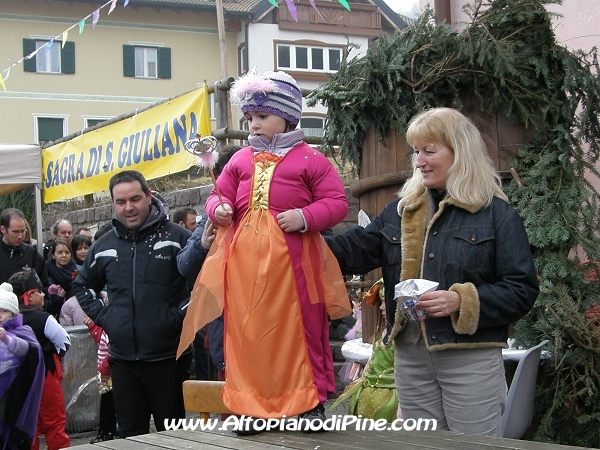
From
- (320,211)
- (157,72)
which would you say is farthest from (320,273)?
(157,72)

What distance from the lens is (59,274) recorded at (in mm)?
7699

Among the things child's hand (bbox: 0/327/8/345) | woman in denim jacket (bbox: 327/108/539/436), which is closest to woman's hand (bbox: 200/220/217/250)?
woman in denim jacket (bbox: 327/108/539/436)

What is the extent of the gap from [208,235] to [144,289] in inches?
42.5

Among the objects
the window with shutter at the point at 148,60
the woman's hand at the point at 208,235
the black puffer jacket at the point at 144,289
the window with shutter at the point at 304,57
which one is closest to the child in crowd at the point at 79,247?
the black puffer jacket at the point at 144,289

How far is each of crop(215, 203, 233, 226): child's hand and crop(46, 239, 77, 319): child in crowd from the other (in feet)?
15.6

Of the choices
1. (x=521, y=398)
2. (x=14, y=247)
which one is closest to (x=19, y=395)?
(x=14, y=247)

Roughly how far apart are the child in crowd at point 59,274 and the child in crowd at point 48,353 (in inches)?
70.5

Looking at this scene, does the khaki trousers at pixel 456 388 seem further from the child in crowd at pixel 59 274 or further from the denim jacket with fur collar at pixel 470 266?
the child in crowd at pixel 59 274

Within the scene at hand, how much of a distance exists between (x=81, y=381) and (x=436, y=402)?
4.60 m

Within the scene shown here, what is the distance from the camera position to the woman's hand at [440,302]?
276 centimetres

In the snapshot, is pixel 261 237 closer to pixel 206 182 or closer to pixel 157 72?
pixel 206 182

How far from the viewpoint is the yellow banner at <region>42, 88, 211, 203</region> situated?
786 cm

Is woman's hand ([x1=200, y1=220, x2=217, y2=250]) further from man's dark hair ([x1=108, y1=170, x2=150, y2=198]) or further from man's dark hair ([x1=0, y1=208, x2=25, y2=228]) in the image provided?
man's dark hair ([x1=0, y1=208, x2=25, y2=228])

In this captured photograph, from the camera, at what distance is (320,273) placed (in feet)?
10.2
